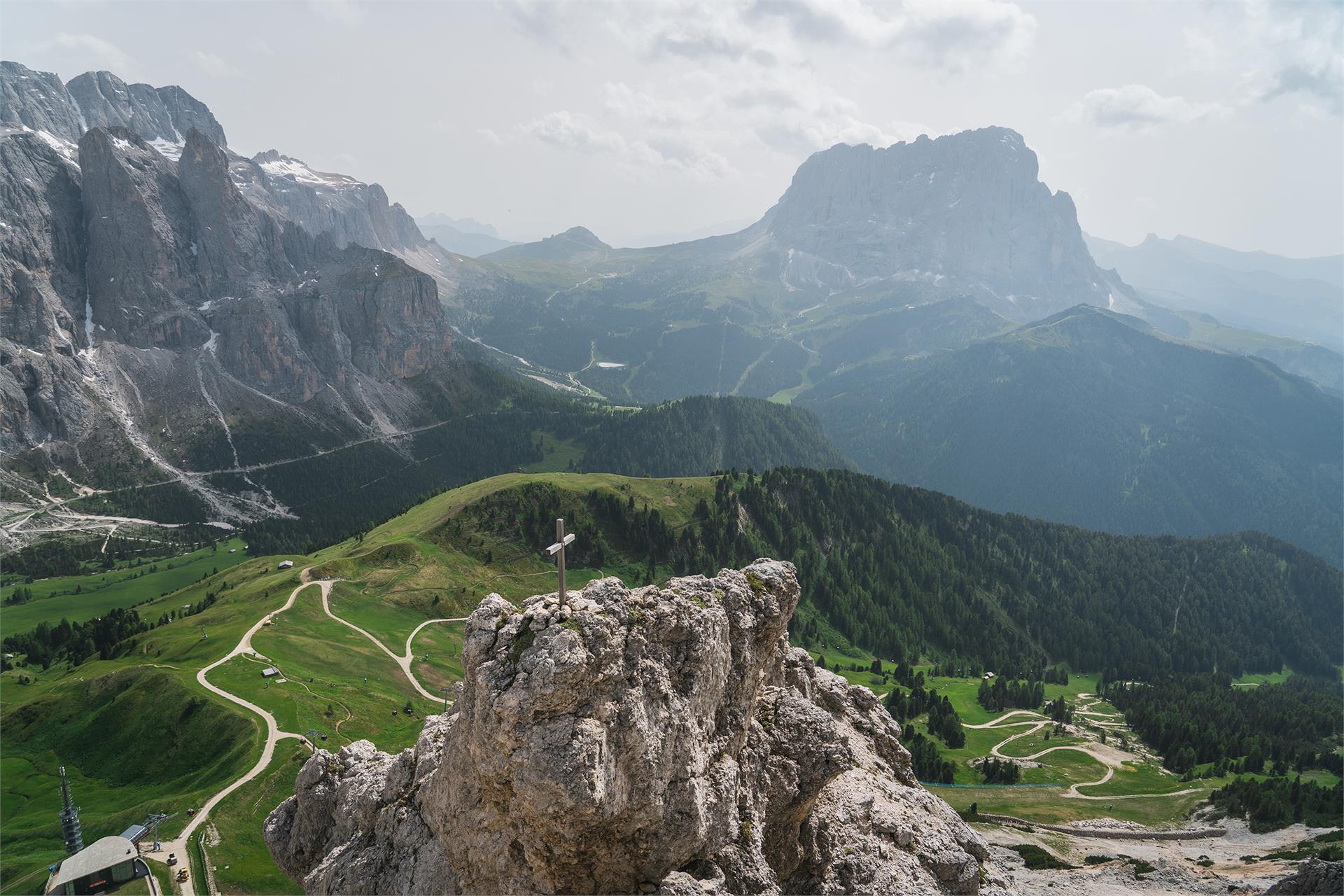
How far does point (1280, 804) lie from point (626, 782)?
114 meters

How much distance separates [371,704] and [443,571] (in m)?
61.1

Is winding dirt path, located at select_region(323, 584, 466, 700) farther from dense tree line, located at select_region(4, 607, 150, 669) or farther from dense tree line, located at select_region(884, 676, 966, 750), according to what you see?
dense tree line, located at select_region(884, 676, 966, 750)

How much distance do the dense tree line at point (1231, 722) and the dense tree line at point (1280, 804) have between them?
704 inches

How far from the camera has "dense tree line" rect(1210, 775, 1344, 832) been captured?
303ft

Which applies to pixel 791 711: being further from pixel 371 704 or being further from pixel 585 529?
pixel 585 529

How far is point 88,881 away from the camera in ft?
167

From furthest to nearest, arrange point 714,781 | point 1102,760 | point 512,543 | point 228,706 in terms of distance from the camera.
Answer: point 512,543 < point 1102,760 < point 228,706 < point 714,781

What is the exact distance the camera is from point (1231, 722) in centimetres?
14312

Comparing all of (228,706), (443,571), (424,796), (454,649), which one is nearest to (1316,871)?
(424,796)

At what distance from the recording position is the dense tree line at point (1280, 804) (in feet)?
303

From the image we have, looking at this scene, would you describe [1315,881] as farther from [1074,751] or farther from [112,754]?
[112,754]

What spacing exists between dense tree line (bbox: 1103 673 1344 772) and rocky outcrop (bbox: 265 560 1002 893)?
4688 inches

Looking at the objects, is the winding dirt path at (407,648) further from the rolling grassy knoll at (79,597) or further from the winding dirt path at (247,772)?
the rolling grassy knoll at (79,597)

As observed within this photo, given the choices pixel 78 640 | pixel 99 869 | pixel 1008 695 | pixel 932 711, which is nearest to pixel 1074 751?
pixel 932 711
